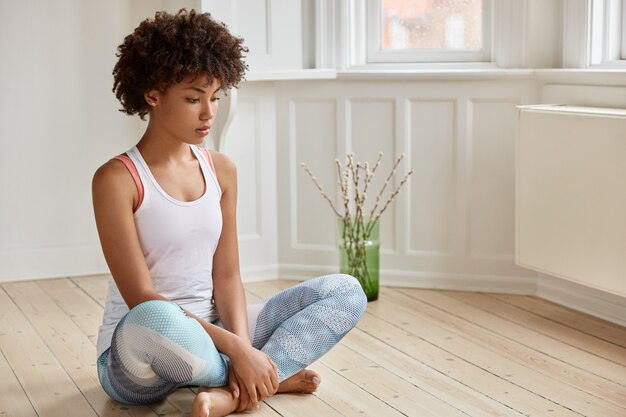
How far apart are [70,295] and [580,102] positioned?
6.62 ft

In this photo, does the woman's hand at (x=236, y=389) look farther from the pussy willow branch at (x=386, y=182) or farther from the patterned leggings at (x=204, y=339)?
the pussy willow branch at (x=386, y=182)

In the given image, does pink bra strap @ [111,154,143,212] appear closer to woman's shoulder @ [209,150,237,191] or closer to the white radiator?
woman's shoulder @ [209,150,237,191]

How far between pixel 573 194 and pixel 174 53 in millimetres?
1501

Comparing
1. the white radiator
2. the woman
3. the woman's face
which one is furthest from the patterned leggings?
the white radiator

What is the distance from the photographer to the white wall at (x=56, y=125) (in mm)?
3797

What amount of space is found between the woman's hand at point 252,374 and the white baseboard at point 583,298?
1.44m

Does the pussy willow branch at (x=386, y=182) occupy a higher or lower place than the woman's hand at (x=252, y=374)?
higher

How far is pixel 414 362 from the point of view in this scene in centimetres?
278

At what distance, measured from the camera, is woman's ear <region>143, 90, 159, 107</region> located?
89.2 inches

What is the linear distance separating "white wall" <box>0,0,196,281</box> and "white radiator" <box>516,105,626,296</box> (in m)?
1.58

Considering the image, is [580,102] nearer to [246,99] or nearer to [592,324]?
[592,324]

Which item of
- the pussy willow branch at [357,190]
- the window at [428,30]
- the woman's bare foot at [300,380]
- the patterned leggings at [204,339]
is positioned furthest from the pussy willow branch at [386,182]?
the woman's bare foot at [300,380]

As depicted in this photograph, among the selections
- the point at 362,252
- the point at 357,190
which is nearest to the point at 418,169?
the point at 357,190

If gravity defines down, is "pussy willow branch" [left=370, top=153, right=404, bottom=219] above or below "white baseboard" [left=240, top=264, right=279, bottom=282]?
above
